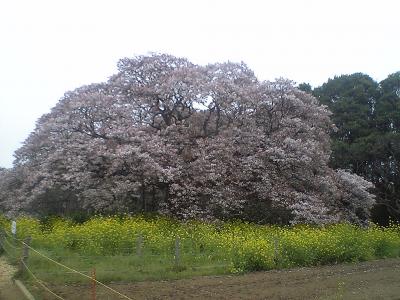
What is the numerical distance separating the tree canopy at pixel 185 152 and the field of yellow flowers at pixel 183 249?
3.38m

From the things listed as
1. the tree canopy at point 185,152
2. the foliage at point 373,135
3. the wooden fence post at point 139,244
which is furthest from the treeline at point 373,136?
the wooden fence post at point 139,244

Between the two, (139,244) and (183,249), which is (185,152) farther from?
(139,244)

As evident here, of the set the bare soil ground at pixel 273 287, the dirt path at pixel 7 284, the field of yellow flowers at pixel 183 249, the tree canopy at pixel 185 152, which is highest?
the tree canopy at pixel 185 152

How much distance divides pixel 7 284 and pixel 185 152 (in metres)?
12.2

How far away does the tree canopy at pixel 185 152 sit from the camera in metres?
20.8

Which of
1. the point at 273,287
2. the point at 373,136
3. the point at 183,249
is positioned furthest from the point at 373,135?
the point at 273,287

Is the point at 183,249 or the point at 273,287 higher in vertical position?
the point at 183,249

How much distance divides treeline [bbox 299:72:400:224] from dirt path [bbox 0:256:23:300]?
22.7 m

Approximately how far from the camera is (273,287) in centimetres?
1118

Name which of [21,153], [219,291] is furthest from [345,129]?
[219,291]

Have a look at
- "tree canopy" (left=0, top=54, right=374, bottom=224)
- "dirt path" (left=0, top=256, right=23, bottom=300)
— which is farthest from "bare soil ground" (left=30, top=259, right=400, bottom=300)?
"tree canopy" (left=0, top=54, right=374, bottom=224)

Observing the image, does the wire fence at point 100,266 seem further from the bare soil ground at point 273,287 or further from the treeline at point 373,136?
the treeline at point 373,136

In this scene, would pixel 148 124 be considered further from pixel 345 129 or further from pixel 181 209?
pixel 345 129

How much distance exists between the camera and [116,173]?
21.4 metres
